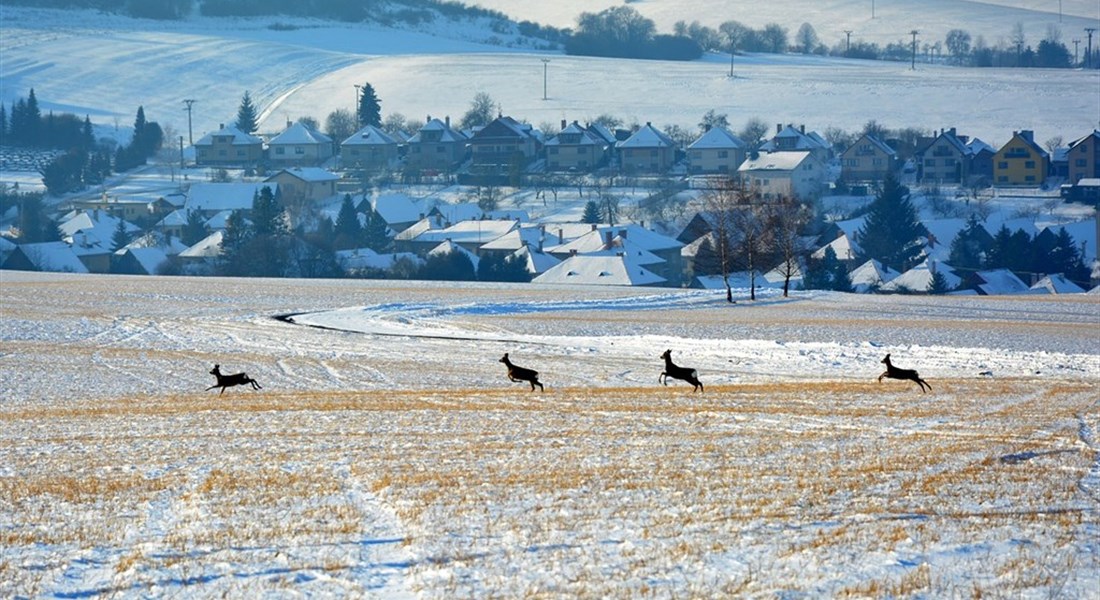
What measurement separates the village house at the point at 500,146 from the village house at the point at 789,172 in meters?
21.7

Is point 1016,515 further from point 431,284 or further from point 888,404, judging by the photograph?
point 431,284

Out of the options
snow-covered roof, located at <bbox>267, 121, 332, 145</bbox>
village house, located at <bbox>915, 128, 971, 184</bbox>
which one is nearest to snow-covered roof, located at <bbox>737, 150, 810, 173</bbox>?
village house, located at <bbox>915, 128, 971, 184</bbox>

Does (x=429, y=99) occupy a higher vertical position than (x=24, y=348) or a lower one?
higher

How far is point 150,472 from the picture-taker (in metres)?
15.4

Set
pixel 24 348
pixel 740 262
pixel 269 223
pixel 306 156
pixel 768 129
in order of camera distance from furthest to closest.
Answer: pixel 768 129 → pixel 306 156 → pixel 269 223 → pixel 740 262 → pixel 24 348

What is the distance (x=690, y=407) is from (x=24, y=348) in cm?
2027

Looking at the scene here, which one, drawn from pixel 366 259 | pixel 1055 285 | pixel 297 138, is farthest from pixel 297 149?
pixel 1055 285

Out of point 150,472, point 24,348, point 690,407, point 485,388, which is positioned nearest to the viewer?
point 150,472

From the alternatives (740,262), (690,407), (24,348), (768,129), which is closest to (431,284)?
(740,262)

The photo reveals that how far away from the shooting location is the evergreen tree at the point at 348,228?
100375mm

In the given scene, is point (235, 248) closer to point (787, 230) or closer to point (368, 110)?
point (787, 230)

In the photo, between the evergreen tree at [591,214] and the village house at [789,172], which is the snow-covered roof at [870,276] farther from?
the village house at [789,172]

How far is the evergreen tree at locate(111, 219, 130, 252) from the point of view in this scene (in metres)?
104

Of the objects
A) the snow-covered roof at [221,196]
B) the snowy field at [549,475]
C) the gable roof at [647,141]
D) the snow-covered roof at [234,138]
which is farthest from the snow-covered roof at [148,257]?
the snowy field at [549,475]
